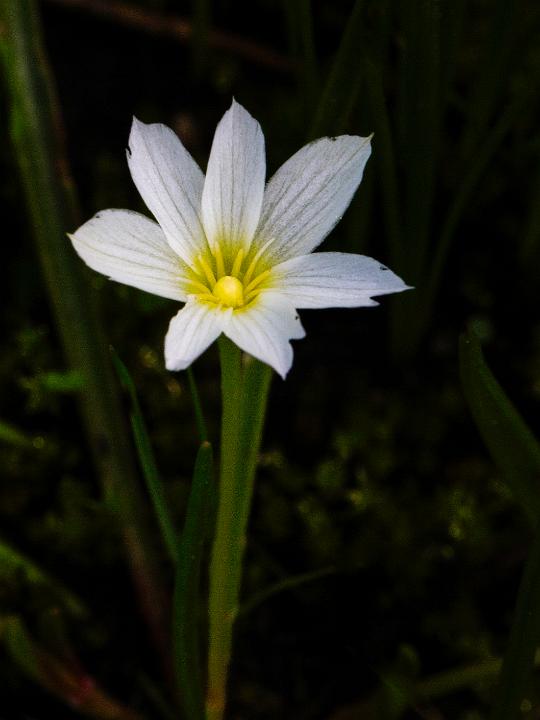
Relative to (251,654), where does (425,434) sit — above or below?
above

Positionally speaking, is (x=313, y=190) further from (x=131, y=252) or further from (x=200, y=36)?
(x=200, y=36)

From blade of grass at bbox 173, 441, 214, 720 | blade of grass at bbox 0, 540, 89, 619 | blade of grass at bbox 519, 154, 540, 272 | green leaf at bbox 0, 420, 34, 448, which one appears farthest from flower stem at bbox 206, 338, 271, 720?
blade of grass at bbox 519, 154, 540, 272

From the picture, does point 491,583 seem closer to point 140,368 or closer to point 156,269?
point 140,368

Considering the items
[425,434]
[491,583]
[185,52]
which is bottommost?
[491,583]

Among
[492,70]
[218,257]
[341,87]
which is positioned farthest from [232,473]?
[492,70]

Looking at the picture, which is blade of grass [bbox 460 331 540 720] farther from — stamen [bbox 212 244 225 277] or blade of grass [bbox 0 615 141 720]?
blade of grass [bbox 0 615 141 720]

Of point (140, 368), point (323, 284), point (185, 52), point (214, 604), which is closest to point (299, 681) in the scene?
point (214, 604)

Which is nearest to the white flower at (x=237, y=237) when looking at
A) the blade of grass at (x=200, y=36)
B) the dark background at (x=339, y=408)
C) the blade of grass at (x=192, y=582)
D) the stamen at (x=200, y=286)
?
the stamen at (x=200, y=286)
